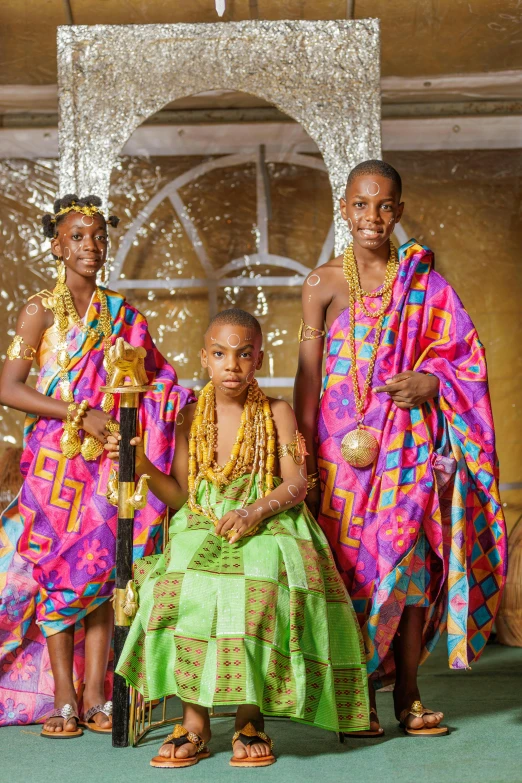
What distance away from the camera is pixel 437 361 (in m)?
3.68

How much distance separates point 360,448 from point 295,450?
0.77 feet

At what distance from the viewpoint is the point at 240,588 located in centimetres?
311

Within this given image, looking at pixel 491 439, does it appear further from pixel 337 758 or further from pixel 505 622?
pixel 505 622

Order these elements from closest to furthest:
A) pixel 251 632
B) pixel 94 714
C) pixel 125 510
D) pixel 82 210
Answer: pixel 251 632 → pixel 125 510 → pixel 94 714 → pixel 82 210

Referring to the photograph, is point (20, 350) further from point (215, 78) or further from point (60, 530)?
point (215, 78)

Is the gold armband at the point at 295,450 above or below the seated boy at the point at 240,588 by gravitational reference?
above

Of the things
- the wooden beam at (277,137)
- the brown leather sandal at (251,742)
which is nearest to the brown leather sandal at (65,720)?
the brown leather sandal at (251,742)

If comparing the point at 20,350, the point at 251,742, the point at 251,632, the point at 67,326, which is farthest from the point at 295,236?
the point at 251,742

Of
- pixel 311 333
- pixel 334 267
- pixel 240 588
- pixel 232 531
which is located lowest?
pixel 240 588

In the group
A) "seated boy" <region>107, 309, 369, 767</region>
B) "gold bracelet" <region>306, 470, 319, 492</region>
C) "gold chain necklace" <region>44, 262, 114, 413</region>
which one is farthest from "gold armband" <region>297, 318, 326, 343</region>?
"gold chain necklace" <region>44, 262, 114, 413</region>

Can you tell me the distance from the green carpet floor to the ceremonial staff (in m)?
0.12

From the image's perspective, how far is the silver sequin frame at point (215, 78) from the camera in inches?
201

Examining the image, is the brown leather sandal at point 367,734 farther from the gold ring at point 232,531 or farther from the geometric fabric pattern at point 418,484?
the gold ring at point 232,531

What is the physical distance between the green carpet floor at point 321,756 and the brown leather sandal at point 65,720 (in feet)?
0.12
